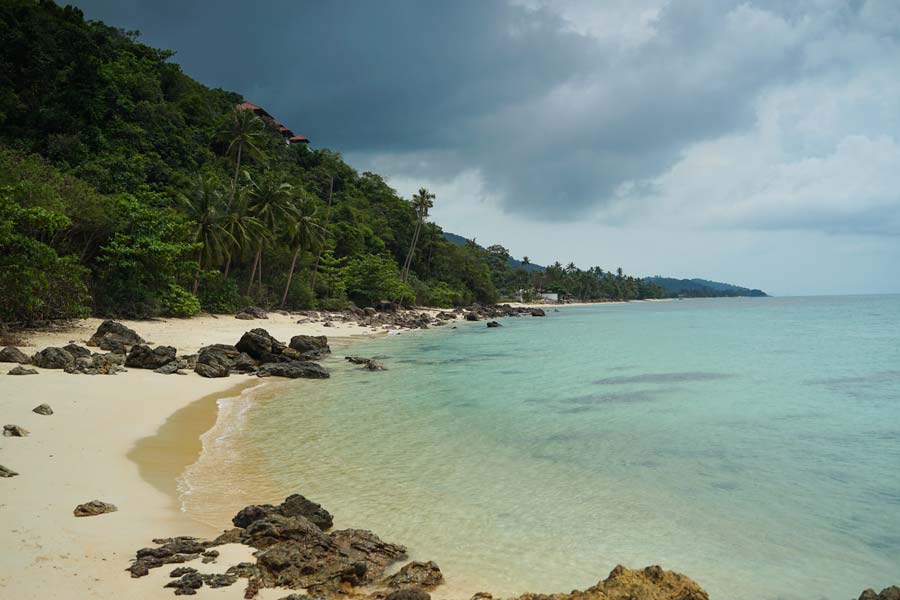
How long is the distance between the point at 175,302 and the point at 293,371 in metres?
18.0

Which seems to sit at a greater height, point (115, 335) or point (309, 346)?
point (115, 335)

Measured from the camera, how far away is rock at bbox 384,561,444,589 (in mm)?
5711

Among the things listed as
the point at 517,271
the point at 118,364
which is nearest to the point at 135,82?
the point at 118,364

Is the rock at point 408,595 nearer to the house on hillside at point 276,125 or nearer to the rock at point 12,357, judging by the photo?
the rock at point 12,357

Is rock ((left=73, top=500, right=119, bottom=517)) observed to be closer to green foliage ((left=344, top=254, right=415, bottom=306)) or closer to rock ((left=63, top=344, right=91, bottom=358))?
rock ((left=63, top=344, right=91, bottom=358))

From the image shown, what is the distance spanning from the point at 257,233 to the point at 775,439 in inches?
1603

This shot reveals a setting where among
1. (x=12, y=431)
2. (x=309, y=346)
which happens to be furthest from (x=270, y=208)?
(x=12, y=431)

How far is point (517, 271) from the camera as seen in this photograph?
150000 mm

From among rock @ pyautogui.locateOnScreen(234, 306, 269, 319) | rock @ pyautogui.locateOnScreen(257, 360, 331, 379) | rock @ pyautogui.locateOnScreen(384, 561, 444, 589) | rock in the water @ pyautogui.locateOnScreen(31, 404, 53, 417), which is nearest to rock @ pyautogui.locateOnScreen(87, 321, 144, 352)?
rock @ pyautogui.locateOnScreen(257, 360, 331, 379)

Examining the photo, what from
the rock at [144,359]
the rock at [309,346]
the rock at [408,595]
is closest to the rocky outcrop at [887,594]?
the rock at [408,595]

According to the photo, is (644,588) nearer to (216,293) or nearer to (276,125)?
(216,293)

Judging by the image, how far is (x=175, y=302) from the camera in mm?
34188

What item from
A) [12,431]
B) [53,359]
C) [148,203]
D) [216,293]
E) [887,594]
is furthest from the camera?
[216,293]

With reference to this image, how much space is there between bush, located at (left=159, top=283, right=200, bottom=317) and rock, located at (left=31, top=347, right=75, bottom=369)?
18147 mm
